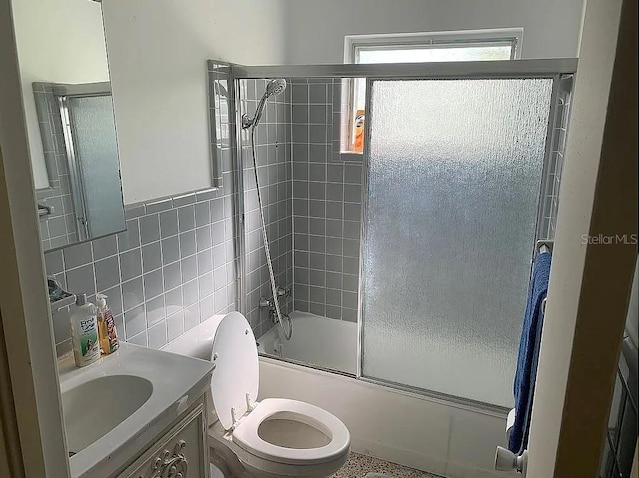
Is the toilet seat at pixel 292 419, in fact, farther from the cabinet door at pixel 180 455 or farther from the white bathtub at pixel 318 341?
the white bathtub at pixel 318 341

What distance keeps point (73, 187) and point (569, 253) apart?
1.49 m

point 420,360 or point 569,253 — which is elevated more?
point 569,253

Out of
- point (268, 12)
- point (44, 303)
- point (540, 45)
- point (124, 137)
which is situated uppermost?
point (268, 12)

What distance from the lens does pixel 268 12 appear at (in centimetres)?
262

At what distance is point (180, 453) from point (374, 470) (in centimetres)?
122

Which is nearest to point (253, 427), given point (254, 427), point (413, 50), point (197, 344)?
point (254, 427)

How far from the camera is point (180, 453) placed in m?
1.45

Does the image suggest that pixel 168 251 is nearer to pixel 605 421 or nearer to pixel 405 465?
pixel 405 465

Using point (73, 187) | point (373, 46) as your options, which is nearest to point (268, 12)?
point (373, 46)

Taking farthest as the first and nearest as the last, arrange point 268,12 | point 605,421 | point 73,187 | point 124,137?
point 268,12 → point 124,137 → point 73,187 → point 605,421

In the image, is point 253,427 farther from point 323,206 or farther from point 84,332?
point 323,206

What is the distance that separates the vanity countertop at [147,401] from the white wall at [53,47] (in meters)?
0.57

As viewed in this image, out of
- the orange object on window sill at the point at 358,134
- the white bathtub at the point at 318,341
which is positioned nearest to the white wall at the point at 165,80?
the orange object on window sill at the point at 358,134

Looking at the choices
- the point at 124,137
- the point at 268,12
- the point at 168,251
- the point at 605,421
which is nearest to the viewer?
the point at 605,421
